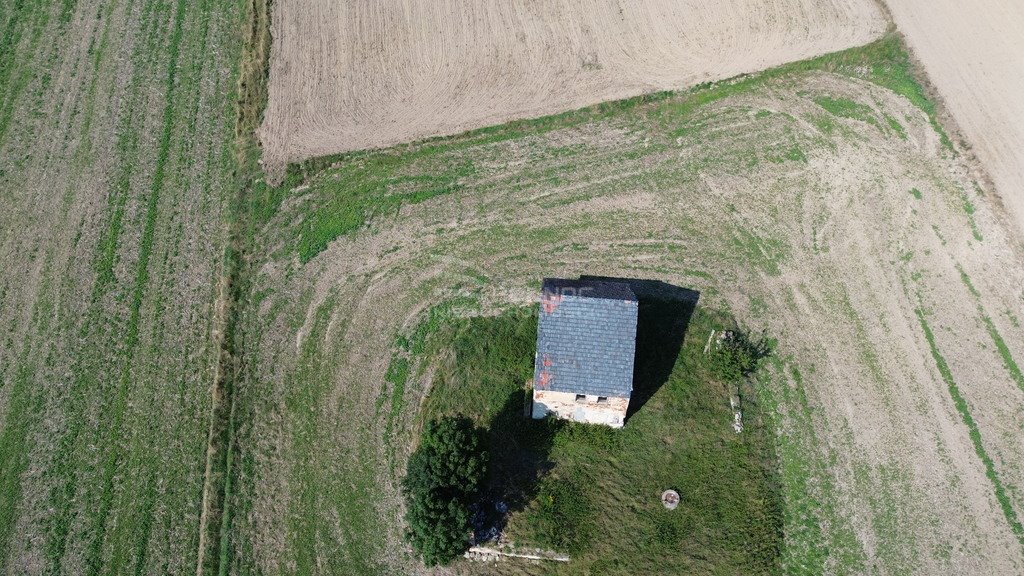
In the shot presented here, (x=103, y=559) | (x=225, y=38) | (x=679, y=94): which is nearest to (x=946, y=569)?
(x=679, y=94)

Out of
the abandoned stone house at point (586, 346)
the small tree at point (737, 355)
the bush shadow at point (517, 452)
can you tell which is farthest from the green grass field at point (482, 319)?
the abandoned stone house at point (586, 346)

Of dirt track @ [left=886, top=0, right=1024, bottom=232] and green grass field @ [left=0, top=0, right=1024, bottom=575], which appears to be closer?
green grass field @ [left=0, top=0, right=1024, bottom=575]

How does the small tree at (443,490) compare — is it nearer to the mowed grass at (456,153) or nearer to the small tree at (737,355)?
the small tree at (737,355)

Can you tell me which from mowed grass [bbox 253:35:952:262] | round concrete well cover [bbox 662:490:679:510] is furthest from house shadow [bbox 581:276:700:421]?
mowed grass [bbox 253:35:952:262]

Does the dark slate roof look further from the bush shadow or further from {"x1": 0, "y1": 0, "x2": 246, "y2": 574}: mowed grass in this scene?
{"x1": 0, "y1": 0, "x2": 246, "y2": 574}: mowed grass

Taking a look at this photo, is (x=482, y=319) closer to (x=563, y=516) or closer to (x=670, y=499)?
(x=563, y=516)
